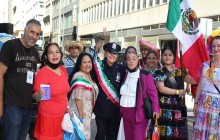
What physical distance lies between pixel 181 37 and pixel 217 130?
1.57 meters

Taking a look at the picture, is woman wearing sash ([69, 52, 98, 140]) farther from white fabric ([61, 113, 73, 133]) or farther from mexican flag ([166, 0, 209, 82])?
mexican flag ([166, 0, 209, 82])

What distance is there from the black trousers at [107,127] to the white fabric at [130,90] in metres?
0.45

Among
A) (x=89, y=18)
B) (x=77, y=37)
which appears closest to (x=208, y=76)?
(x=89, y=18)

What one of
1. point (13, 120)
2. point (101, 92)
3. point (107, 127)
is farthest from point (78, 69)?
point (13, 120)

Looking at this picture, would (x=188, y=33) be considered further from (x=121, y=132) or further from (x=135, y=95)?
(x=121, y=132)

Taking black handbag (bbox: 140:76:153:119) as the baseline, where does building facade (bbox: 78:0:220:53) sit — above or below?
above

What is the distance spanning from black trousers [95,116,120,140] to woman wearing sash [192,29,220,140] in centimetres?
124

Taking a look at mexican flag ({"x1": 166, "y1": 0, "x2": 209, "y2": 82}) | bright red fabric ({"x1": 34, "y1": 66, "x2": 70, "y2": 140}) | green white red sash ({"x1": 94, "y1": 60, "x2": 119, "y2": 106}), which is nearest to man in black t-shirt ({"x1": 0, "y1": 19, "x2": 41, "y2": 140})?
bright red fabric ({"x1": 34, "y1": 66, "x2": 70, "y2": 140})

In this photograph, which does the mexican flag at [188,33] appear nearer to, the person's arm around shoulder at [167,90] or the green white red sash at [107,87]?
the person's arm around shoulder at [167,90]

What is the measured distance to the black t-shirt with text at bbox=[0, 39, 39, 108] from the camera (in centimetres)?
376

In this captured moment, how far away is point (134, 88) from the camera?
4664 mm

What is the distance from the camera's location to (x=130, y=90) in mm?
4664

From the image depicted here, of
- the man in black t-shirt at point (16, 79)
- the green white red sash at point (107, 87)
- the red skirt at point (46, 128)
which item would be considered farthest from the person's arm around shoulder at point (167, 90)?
the man in black t-shirt at point (16, 79)

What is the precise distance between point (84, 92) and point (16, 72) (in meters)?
1.11
